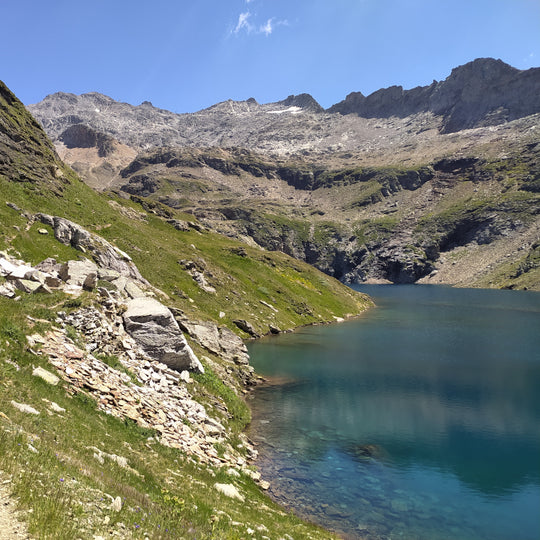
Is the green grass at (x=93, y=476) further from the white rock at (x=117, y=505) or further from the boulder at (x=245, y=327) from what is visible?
the boulder at (x=245, y=327)

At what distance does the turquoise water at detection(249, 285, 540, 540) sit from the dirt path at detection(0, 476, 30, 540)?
Answer: 1735cm

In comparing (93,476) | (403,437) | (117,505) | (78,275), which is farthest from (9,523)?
(403,437)

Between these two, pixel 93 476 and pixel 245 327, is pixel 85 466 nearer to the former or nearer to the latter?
pixel 93 476

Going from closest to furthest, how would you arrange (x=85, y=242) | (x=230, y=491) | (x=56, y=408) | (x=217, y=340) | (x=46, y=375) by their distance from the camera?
(x=56, y=408) → (x=46, y=375) → (x=230, y=491) → (x=217, y=340) → (x=85, y=242)

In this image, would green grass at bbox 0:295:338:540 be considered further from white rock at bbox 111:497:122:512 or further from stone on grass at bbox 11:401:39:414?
stone on grass at bbox 11:401:39:414

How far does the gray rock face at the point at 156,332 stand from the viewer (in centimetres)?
2808

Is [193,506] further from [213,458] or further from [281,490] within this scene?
[281,490]

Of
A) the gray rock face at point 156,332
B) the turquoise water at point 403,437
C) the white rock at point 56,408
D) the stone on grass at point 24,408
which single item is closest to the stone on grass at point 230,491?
the turquoise water at point 403,437

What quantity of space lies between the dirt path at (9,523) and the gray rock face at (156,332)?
807 inches

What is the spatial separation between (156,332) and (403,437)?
897 inches

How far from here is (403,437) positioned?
107 feet

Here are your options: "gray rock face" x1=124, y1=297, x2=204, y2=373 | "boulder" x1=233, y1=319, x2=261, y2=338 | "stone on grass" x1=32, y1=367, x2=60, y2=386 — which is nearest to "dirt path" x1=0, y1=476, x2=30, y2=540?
"stone on grass" x1=32, y1=367, x2=60, y2=386

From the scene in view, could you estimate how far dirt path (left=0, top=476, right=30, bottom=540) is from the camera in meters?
6.86

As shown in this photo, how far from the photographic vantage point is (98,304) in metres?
25.5
